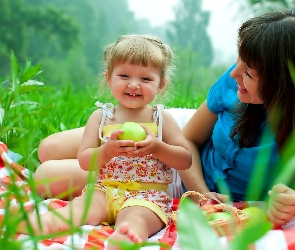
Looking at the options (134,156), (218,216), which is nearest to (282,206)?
(218,216)

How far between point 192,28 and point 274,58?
32194mm

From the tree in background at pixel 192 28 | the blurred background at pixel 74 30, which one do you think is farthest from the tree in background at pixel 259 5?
the tree in background at pixel 192 28

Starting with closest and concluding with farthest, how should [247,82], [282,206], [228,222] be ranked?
[228,222] → [282,206] → [247,82]

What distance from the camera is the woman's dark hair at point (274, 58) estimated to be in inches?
55.9

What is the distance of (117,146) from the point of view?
1.46 meters

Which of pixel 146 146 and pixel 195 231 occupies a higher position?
pixel 195 231

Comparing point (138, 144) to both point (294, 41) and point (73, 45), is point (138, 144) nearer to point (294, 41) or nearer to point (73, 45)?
point (294, 41)

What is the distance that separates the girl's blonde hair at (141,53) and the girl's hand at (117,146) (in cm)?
31

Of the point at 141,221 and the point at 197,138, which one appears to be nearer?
the point at 141,221

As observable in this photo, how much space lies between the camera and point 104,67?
1873 millimetres

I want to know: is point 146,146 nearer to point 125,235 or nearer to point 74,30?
point 125,235

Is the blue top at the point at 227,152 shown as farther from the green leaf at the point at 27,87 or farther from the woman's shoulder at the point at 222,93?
the green leaf at the point at 27,87

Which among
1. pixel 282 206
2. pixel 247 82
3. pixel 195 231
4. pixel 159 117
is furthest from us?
pixel 159 117

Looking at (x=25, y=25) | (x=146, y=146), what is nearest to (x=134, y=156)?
(x=146, y=146)
